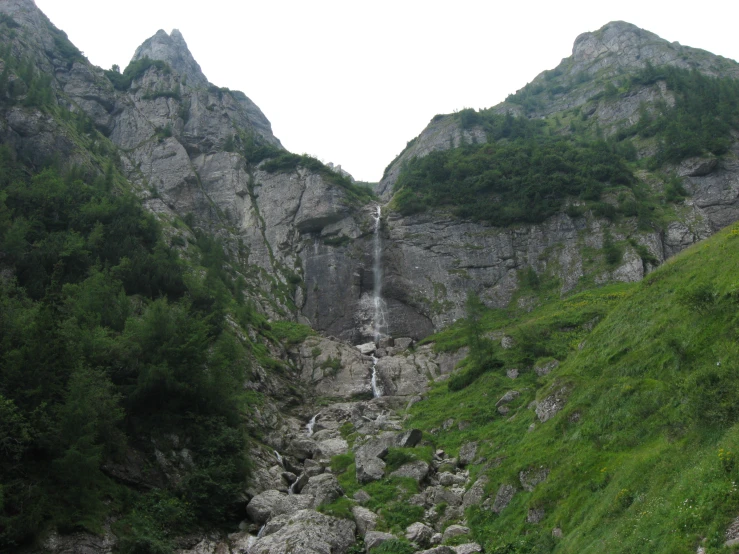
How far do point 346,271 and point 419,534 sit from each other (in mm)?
55720

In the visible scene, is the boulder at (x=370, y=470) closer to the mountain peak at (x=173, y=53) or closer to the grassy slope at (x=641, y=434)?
the grassy slope at (x=641, y=434)

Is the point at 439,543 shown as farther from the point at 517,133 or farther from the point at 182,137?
the point at 517,133

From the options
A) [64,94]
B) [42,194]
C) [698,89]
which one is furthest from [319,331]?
[698,89]

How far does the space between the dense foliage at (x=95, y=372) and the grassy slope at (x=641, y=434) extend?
48.0 feet

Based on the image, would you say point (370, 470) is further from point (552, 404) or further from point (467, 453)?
point (552, 404)

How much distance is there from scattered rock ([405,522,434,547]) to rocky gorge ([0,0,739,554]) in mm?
89

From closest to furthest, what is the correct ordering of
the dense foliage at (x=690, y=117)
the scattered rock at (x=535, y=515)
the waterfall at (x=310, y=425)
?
the scattered rock at (x=535, y=515)
the waterfall at (x=310, y=425)
the dense foliage at (x=690, y=117)

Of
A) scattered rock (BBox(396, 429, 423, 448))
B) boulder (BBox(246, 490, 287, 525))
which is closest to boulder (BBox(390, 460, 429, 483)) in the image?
scattered rock (BBox(396, 429, 423, 448))

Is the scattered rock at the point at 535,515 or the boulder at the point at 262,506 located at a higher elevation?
the scattered rock at the point at 535,515

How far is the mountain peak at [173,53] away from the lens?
148 m

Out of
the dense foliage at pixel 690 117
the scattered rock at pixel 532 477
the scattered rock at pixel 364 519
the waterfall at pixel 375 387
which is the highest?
the dense foliage at pixel 690 117

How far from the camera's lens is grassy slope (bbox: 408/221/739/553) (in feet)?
45.6

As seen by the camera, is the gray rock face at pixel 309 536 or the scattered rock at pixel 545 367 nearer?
the gray rock face at pixel 309 536

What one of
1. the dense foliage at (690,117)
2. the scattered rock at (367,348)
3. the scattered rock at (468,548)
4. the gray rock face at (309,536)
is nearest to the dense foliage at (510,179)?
the dense foliage at (690,117)
